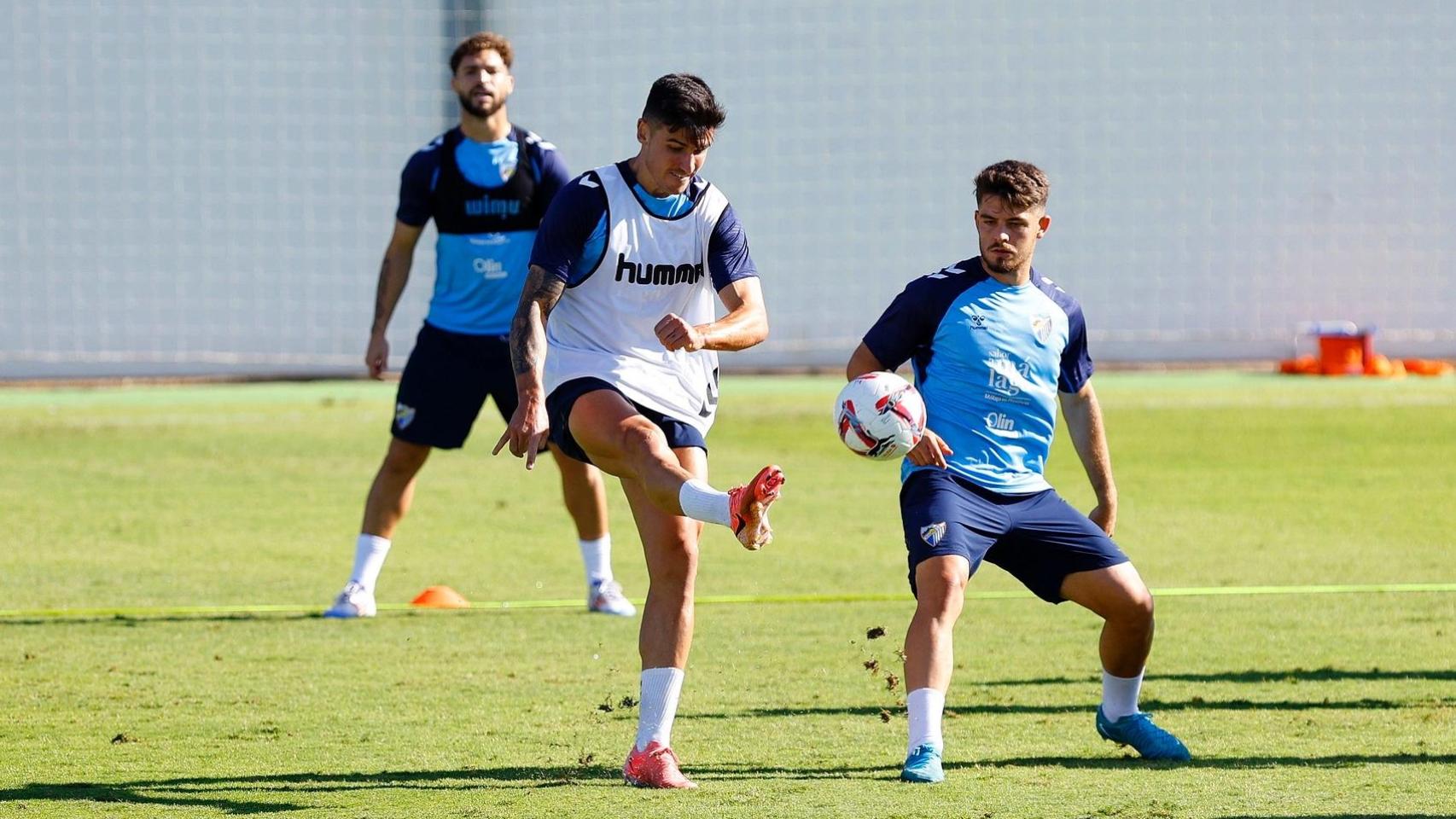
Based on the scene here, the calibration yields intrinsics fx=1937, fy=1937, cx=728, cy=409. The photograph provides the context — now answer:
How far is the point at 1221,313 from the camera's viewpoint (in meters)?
23.0

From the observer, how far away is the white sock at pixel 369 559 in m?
8.57

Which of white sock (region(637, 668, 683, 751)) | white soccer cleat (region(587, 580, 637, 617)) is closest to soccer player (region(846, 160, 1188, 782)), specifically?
white sock (region(637, 668, 683, 751))

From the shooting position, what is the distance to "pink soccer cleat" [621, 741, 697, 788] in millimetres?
5176

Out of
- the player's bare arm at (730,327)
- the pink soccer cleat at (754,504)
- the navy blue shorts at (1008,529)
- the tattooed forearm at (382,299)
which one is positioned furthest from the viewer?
the tattooed forearm at (382,299)

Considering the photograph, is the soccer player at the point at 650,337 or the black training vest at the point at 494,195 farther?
the black training vest at the point at 494,195

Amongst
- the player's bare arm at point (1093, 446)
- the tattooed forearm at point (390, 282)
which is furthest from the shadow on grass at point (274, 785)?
the tattooed forearm at point (390, 282)

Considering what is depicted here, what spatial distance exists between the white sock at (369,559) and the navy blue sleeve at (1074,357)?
372 centimetres

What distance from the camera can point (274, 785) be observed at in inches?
207

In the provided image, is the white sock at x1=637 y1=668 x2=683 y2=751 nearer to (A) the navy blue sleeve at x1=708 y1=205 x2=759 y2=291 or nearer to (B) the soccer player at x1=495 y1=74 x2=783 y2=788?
(B) the soccer player at x1=495 y1=74 x2=783 y2=788

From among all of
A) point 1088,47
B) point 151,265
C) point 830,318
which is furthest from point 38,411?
point 1088,47

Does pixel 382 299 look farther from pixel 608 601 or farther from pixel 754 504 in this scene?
pixel 754 504

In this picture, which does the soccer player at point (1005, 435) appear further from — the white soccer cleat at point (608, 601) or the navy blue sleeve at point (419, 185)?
the navy blue sleeve at point (419, 185)

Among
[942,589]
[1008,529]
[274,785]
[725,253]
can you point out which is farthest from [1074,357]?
[274,785]

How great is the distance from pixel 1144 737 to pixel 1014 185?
5.44 ft
